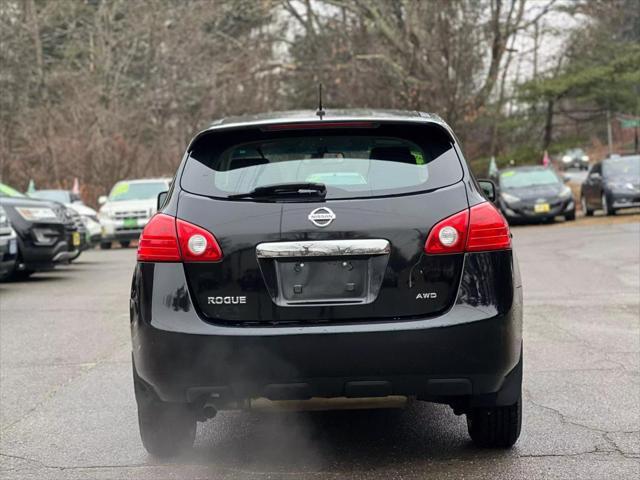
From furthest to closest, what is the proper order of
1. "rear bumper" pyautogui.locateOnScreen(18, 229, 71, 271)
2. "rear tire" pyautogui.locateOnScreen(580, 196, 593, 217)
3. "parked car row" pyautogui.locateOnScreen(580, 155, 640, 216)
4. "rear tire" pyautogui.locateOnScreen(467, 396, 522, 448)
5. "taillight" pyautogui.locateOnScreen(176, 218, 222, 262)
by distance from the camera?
1. "rear tire" pyautogui.locateOnScreen(580, 196, 593, 217)
2. "parked car row" pyautogui.locateOnScreen(580, 155, 640, 216)
3. "rear bumper" pyautogui.locateOnScreen(18, 229, 71, 271)
4. "rear tire" pyautogui.locateOnScreen(467, 396, 522, 448)
5. "taillight" pyautogui.locateOnScreen(176, 218, 222, 262)

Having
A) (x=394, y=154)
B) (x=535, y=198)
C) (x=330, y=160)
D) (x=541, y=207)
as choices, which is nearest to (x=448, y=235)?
(x=394, y=154)

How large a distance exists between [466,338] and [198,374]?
114 centimetres

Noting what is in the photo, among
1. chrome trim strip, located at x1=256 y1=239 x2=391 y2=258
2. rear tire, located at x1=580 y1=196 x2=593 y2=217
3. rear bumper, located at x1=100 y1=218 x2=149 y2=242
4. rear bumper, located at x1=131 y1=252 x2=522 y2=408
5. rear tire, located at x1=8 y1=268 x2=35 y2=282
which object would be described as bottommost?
rear tire, located at x1=580 y1=196 x2=593 y2=217

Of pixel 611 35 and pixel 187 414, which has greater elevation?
pixel 611 35

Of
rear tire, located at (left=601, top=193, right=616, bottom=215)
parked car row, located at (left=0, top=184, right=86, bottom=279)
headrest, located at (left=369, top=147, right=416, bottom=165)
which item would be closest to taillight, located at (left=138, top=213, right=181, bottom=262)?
headrest, located at (left=369, top=147, right=416, bottom=165)

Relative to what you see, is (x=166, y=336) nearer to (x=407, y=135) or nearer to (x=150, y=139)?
(x=407, y=135)

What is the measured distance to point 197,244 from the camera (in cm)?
462

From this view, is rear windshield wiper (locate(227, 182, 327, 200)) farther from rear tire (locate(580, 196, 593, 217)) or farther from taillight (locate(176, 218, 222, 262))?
rear tire (locate(580, 196, 593, 217))

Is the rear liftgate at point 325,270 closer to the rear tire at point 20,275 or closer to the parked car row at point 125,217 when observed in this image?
the rear tire at point 20,275

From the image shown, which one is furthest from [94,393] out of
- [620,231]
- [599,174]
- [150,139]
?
[150,139]

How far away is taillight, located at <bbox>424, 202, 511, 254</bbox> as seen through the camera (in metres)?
4.57

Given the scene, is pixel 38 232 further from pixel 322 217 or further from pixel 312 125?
pixel 322 217

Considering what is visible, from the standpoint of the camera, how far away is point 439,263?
15.0 feet

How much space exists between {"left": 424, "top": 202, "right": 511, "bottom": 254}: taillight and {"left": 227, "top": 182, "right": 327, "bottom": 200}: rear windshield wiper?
0.52 metres
